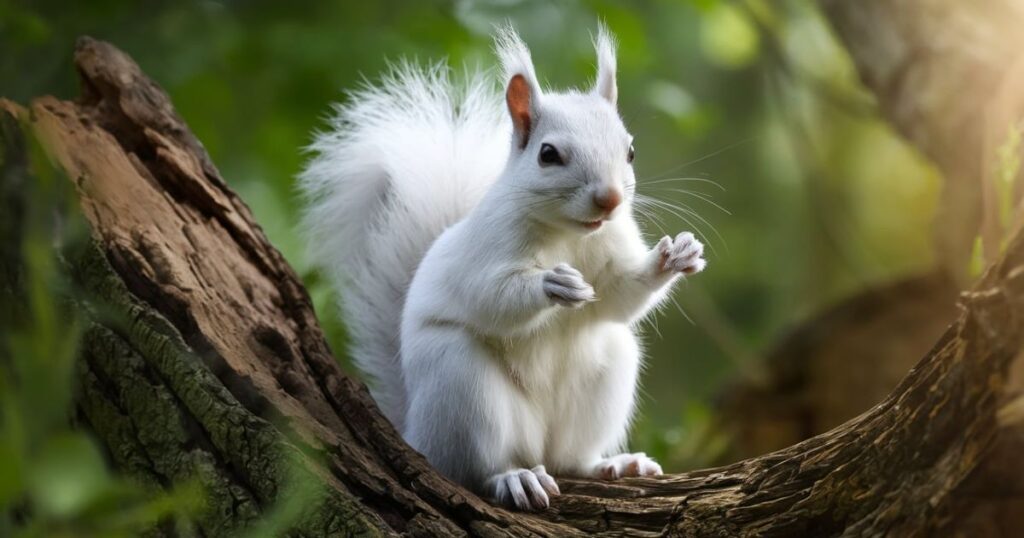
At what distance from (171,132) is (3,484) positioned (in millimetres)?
1801

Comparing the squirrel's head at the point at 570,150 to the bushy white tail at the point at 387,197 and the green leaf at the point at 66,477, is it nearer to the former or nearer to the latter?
the bushy white tail at the point at 387,197

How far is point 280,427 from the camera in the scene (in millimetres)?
1814

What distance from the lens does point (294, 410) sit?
1883 mm

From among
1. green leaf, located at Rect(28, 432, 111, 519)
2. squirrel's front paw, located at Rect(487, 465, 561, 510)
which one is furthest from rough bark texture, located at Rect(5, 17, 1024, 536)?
green leaf, located at Rect(28, 432, 111, 519)

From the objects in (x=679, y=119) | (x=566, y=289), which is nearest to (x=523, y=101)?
(x=566, y=289)

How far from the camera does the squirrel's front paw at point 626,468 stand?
7.73 ft

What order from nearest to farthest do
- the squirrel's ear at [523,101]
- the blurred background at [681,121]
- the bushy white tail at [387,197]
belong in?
1. the squirrel's ear at [523,101]
2. the bushy white tail at [387,197]
3. the blurred background at [681,121]

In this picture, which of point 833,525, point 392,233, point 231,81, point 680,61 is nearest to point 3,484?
point 833,525

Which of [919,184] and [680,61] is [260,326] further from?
[919,184]

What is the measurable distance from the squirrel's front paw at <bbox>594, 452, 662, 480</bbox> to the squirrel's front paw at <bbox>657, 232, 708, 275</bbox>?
474mm

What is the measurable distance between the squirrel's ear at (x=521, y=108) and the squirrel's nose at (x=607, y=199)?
357mm

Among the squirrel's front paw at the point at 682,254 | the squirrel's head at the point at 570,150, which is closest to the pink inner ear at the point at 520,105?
the squirrel's head at the point at 570,150

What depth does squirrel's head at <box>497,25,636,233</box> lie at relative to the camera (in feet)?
6.91

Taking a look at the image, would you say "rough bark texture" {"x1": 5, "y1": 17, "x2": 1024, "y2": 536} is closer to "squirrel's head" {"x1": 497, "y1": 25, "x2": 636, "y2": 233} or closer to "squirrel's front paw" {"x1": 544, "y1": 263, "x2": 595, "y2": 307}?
"squirrel's front paw" {"x1": 544, "y1": 263, "x2": 595, "y2": 307}
